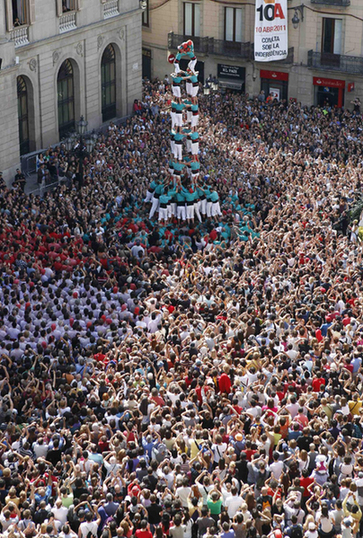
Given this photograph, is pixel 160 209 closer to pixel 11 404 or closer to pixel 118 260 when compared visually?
pixel 118 260

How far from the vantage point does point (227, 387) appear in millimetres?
22453

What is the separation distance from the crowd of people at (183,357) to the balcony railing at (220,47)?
1582 centimetres

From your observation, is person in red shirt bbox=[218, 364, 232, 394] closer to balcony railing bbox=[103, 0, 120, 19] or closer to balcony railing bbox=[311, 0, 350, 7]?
balcony railing bbox=[103, 0, 120, 19]

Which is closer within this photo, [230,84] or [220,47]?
[220,47]

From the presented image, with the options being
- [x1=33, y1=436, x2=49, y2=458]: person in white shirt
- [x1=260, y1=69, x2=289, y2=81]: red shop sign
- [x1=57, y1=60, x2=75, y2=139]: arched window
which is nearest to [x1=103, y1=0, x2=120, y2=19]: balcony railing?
[x1=57, y1=60, x2=75, y2=139]: arched window

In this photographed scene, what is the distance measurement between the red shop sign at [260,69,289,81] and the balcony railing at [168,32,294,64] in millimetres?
746

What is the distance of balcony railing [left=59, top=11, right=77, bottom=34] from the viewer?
1763 inches

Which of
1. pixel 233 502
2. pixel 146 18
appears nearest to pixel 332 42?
pixel 146 18

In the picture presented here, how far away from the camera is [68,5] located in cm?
4512

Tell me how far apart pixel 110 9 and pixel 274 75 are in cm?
1101

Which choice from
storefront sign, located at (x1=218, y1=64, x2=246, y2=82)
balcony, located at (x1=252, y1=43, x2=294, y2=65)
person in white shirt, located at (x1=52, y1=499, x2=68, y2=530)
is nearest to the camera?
person in white shirt, located at (x1=52, y1=499, x2=68, y2=530)

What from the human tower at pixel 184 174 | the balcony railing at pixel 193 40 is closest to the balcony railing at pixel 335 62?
the balcony railing at pixel 193 40

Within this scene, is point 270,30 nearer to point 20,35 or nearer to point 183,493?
point 20,35

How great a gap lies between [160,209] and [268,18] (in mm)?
→ 19939
